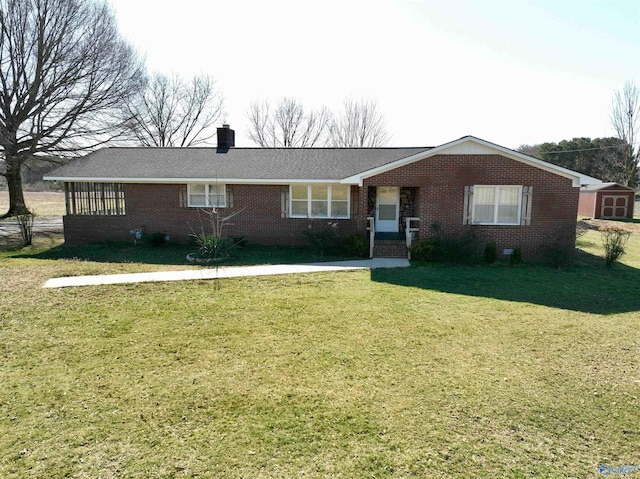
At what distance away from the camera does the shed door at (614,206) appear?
31375 millimetres

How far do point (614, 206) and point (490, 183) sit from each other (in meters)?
24.3

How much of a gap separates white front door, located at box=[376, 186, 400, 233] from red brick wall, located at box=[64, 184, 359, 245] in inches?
42.2

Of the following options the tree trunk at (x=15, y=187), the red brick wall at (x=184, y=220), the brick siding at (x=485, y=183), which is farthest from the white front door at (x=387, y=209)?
the tree trunk at (x=15, y=187)

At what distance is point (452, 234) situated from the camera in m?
13.9

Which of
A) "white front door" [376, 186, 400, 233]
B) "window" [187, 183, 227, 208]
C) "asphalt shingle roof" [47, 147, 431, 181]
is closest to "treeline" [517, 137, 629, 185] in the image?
"asphalt shingle roof" [47, 147, 431, 181]

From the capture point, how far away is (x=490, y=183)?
13797 mm

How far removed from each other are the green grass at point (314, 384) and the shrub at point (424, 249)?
429 cm

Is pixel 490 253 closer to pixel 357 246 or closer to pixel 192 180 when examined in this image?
pixel 357 246

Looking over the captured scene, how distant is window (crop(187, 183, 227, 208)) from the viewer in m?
16.3

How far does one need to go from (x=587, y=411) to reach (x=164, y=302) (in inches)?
282

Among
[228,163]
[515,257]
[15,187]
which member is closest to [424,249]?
[515,257]

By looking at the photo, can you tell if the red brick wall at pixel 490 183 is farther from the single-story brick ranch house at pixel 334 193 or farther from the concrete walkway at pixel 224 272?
the concrete walkway at pixel 224 272

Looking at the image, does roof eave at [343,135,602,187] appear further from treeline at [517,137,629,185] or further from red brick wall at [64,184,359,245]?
treeline at [517,137,629,185]

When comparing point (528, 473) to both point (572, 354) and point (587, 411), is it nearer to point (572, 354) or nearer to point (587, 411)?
point (587, 411)
